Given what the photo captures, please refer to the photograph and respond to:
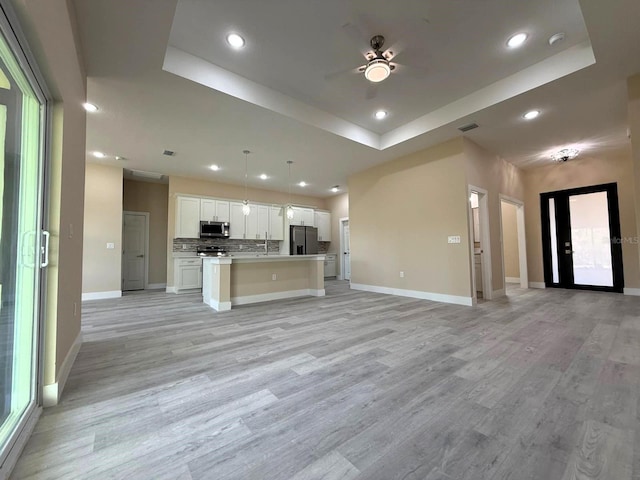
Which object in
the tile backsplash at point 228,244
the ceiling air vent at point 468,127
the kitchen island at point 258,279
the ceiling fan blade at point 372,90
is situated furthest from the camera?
the tile backsplash at point 228,244

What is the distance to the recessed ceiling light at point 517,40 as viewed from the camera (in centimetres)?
270

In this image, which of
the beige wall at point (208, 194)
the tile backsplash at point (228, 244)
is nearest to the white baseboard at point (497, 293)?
the tile backsplash at point (228, 244)

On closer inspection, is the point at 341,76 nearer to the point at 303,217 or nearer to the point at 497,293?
the point at 497,293

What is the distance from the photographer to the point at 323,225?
9039 millimetres

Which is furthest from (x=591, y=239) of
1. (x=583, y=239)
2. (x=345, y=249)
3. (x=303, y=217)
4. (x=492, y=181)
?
(x=303, y=217)

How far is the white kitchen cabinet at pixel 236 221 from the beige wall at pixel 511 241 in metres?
6.99

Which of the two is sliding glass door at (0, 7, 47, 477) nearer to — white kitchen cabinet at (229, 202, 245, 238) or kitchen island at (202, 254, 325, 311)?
kitchen island at (202, 254, 325, 311)

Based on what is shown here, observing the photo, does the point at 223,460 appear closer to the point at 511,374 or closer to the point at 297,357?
the point at 297,357

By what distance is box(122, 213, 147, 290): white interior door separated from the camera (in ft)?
22.1

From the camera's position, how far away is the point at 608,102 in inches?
139

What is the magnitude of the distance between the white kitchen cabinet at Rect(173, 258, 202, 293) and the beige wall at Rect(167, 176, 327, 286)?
0.54 feet

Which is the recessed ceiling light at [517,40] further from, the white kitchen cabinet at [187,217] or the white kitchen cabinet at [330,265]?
the white kitchen cabinet at [330,265]

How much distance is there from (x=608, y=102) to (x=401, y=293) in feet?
13.5

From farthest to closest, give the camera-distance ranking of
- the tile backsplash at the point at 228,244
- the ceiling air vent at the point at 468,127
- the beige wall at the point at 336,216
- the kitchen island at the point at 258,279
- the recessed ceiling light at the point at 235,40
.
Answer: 1. the beige wall at the point at 336,216
2. the tile backsplash at the point at 228,244
3. the kitchen island at the point at 258,279
4. the ceiling air vent at the point at 468,127
5. the recessed ceiling light at the point at 235,40
